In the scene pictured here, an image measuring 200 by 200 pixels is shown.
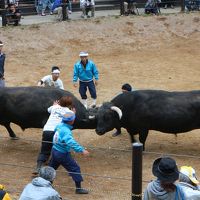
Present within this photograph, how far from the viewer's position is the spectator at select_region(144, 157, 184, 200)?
6.12m

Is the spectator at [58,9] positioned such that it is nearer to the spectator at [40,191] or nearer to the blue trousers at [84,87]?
the blue trousers at [84,87]

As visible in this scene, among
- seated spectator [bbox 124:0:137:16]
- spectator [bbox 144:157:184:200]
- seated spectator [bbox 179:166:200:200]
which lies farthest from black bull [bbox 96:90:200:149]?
seated spectator [bbox 124:0:137:16]

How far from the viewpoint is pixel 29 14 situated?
2648cm

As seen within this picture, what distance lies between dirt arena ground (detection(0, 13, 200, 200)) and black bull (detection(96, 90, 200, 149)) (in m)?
0.59

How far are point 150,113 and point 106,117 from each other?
36.0 inches

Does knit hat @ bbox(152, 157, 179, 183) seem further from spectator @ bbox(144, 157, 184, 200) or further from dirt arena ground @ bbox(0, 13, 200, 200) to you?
dirt arena ground @ bbox(0, 13, 200, 200)

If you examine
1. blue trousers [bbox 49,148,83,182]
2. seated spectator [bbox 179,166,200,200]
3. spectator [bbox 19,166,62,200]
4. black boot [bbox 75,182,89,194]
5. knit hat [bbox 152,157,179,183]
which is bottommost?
black boot [bbox 75,182,89,194]

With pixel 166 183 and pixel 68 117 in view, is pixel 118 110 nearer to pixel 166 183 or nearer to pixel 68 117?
pixel 68 117

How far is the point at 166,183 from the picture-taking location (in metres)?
6.13

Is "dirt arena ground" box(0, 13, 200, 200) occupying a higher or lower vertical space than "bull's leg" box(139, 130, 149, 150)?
lower

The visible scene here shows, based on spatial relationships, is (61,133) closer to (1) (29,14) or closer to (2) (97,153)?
(2) (97,153)

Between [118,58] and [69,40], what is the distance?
2.29m

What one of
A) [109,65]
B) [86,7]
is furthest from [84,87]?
[86,7]

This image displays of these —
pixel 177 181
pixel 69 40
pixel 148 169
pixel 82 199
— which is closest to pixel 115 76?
pixel 69 40
